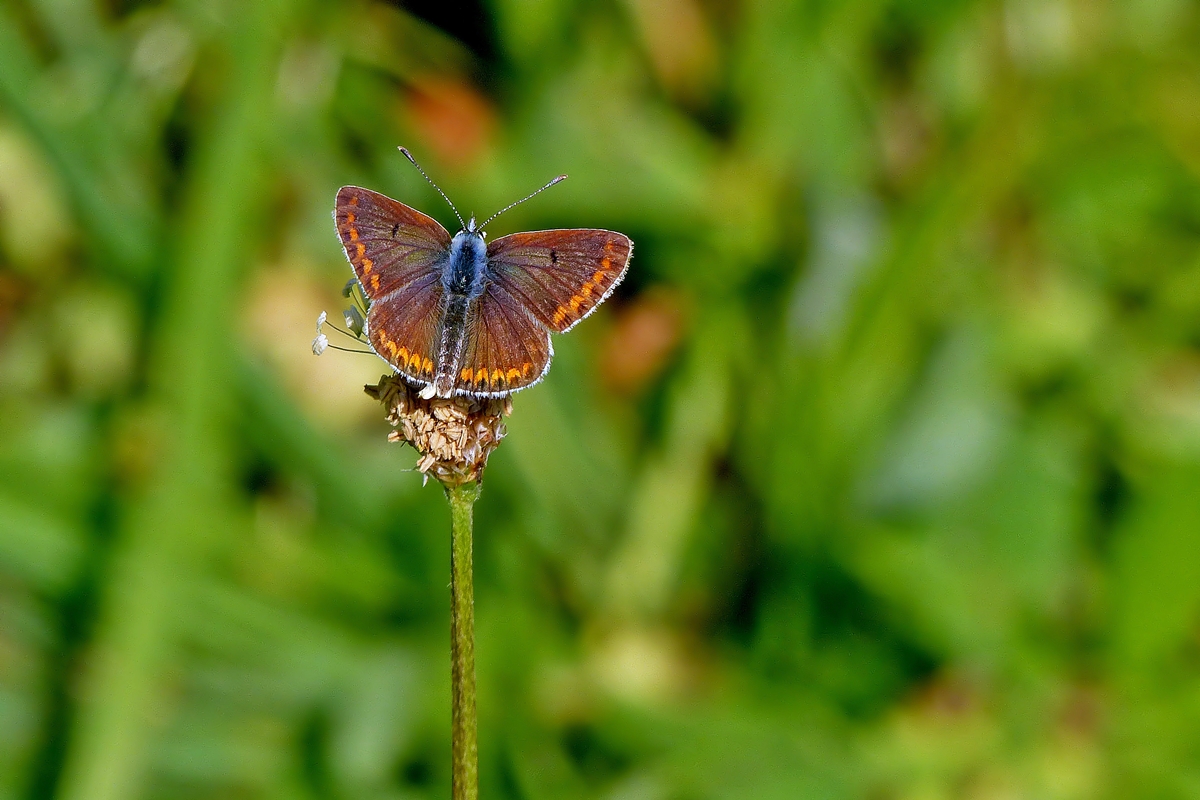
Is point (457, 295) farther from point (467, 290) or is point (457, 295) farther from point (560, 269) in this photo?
point (560, 269)

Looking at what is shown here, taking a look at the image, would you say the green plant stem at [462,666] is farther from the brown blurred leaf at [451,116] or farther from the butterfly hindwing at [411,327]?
the brown blurred leaf at [451,116]

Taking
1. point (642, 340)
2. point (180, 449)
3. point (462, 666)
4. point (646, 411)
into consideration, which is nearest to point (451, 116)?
point (642, 340)

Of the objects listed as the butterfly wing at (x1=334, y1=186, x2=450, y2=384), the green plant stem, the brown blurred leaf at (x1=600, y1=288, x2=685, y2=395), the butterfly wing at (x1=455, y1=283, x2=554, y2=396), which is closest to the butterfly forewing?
the butterfly wing at (x1=334, y1=186, x2=450, y2=384)

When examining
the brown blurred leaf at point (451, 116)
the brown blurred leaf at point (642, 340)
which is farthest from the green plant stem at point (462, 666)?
the brown blurred leaf at point (451, 116)

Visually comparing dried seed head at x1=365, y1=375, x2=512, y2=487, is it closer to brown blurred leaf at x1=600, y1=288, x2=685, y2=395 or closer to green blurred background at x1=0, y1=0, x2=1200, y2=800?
green blurred background at x1=0, y1=0, x2=1200, y2=800

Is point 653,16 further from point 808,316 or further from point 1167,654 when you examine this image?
point 1167,654
